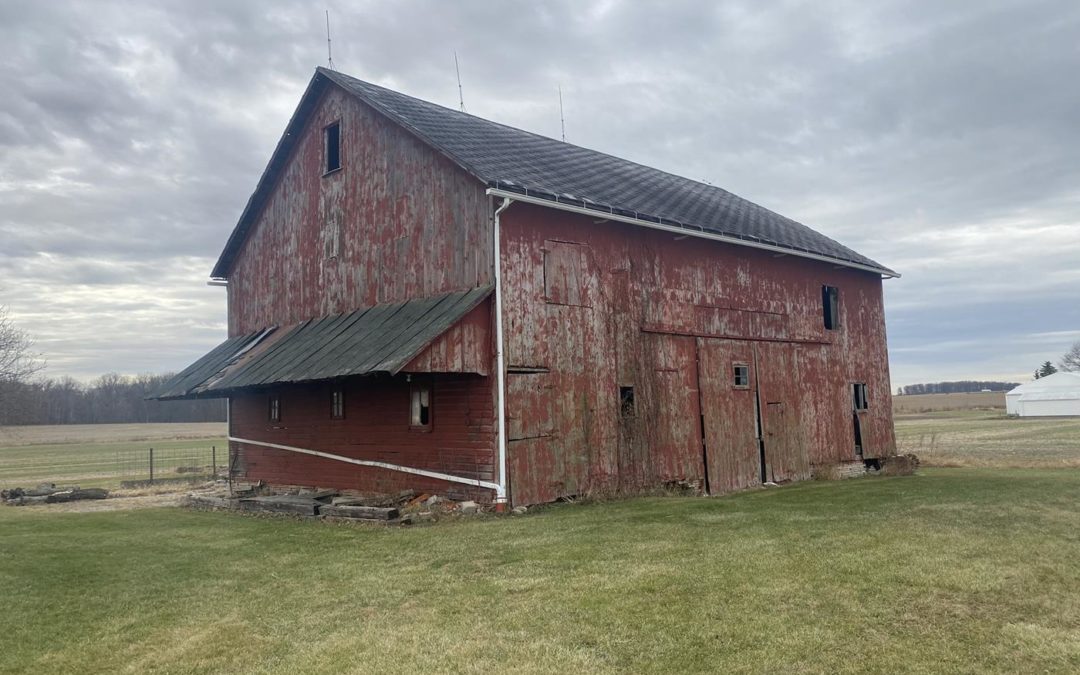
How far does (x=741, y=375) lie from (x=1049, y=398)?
63.5 meters

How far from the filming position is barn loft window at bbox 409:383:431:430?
14500 mm

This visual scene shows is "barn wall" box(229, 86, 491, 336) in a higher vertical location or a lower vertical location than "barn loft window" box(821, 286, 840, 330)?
higher

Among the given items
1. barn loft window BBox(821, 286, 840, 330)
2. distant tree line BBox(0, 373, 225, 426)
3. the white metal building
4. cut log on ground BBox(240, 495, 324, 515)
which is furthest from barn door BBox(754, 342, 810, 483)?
distant tree line BBox(0, 373, 225, 426)

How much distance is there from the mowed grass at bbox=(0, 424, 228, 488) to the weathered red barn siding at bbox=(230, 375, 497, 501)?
29.5ft

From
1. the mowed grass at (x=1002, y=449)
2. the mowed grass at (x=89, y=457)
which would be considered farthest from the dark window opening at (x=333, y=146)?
the mowed grass at (x=1002, y=449)

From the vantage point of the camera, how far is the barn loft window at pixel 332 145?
17734mm

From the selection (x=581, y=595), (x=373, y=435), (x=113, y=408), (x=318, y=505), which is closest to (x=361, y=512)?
(x=318, y=505)

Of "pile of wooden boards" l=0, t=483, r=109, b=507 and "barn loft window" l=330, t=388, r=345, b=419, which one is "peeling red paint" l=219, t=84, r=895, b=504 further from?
"pile of wooden boards" l=0, t=483, r=109, b=507

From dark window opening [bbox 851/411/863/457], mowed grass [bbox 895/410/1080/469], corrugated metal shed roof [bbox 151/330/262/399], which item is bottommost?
mowed grass [bbox 895/410/1080/469]

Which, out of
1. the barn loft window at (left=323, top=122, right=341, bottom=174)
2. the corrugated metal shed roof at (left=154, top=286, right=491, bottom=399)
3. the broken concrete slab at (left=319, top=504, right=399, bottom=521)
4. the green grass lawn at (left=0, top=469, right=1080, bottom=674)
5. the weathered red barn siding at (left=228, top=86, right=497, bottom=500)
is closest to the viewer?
the green grass lawn at (left=0, top=469, right=1080, bottom=674)

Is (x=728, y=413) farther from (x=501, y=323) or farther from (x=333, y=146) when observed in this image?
(x=333, y=146)

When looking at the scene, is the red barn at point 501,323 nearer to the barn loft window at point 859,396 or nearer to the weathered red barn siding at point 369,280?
the weathered red barn siding at point 369,280

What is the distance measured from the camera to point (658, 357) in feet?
54.3

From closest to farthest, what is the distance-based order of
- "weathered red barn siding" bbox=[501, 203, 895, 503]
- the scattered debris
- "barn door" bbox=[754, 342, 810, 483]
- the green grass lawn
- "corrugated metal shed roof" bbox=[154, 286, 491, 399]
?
the green grass lawn → the scattered debris → "corrugated metal shed roof" bbox=[154, 286, 491, 399] → "weathered red barn siding" bbox=[501, 203, 895, 503] → "barn door" bbox=[754, 342, 810, 483]
